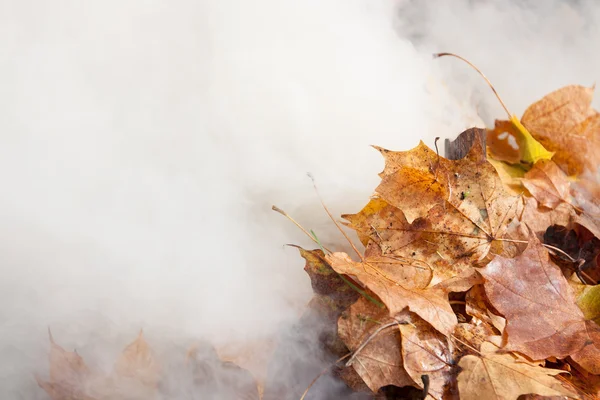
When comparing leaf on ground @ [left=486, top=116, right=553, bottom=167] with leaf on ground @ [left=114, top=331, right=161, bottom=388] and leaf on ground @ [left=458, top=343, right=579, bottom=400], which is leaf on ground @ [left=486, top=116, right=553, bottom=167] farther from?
leaf on ground @ [left=114, top=331, right=161, bottom=388]

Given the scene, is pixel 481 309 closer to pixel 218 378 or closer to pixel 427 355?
pixel 427 355

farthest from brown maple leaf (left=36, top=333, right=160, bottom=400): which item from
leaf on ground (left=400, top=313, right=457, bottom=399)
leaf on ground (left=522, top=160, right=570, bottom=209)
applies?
leaf on ground (left=522, top=160, right=570, bottom=209)

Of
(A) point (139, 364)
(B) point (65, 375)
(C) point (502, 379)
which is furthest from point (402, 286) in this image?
(B) point (65, 375)

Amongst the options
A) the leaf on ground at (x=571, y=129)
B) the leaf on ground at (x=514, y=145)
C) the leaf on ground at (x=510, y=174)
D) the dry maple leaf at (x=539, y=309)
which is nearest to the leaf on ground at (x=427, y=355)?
the dry maple leaf at (x=539, y=309)

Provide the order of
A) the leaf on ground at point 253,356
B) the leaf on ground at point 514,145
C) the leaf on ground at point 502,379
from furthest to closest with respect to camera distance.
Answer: the leaf on ground at point 514,145 → the leaf on ground at point 253,356 → the leaf on ground at point 502,379

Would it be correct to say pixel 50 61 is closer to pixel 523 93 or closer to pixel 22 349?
pixel 22 349

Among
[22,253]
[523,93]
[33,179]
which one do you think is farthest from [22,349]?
[523,93]

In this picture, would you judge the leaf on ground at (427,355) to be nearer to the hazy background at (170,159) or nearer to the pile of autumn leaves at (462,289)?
the pile of autumn leaves at (462,289)
